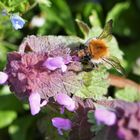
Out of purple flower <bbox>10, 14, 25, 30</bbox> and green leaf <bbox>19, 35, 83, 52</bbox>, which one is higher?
purple flower <bbox>10, 14, 25, 30</bbox>

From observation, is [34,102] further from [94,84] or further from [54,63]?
[94,84]

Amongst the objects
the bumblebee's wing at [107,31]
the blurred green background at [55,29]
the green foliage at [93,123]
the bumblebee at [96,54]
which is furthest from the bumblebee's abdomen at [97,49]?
the blurred green background at [55,29]

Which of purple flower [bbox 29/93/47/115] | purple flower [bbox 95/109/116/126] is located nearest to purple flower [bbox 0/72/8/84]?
purple flower [bbox 29/93/47/115]

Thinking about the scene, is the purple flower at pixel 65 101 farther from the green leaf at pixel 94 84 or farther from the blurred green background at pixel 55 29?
the blurred green background at pixel 55 29

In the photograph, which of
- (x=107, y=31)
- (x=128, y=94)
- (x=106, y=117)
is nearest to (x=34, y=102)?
(x=106, y=117)

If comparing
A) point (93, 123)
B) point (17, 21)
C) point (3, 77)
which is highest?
point (17, 21)

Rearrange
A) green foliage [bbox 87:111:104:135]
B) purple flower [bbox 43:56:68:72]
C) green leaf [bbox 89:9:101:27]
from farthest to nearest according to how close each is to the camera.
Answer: green leaf [bbox 89:9:101:27], purple flower [bbox 43:56:68:72], green foliage [bbox 87:111:104:135]

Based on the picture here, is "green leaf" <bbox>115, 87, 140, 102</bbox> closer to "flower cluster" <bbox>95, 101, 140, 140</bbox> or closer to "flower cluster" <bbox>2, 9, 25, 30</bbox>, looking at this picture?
"flower cluster" <bbox>2, 9, 25, 30</bbox>
